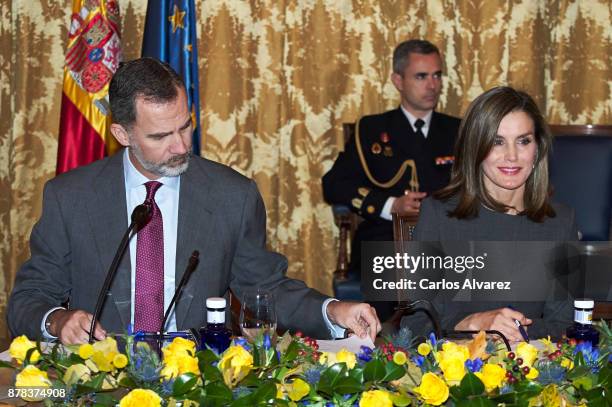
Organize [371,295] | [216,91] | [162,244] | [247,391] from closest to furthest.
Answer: [247,391] → [162,244] → [371,295] → [216,91]

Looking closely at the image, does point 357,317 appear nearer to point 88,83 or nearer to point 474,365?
Result: point 474,365

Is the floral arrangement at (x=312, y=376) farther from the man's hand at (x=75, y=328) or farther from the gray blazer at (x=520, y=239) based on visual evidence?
the gray blazer at (x=520, y=239)

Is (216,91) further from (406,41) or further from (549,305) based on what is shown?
(549,305)

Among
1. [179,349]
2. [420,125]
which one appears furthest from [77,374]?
[420,125]

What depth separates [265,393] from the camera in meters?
1.51

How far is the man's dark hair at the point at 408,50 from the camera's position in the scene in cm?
468

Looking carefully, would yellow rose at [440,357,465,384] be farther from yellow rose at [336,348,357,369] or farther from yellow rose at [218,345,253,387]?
yellow rose at [218,345,253,387]

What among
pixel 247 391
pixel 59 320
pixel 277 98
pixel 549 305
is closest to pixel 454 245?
pixel 549 305

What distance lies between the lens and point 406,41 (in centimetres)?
475

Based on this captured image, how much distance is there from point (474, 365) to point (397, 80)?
330 centimetres

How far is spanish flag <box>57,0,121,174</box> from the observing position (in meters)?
4.37

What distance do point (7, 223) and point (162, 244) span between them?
8.98ft

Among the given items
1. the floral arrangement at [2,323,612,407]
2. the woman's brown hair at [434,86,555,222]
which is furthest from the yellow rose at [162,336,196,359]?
the woman's brown hair at [434,86,555,222]

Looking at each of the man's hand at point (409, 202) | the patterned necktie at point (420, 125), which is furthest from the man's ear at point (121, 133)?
the patterned necktie at point (420, 125)
